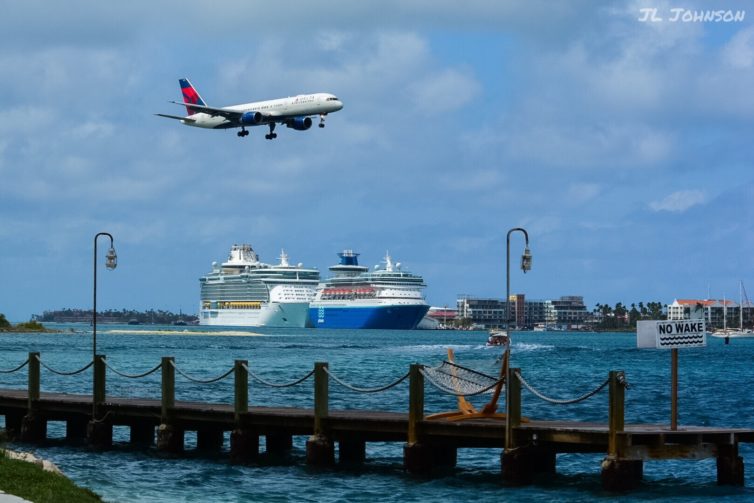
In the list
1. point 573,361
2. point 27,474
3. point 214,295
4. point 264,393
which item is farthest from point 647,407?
point 214,295

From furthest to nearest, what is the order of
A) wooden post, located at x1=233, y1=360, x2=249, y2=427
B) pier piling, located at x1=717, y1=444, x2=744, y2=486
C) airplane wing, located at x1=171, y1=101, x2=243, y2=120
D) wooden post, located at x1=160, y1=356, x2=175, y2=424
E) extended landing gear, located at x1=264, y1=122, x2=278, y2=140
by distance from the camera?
airplane wing, located at x1=171, y1=101, x2=243, y2=120 → extended landing gear, located at x1=264, y1=122, x2=278, y2=140 → wooden post, located at x1=160, y1=356, x2=175, y2=424 → wooden post, located at x1=233, y1=360, x2=249, y2=427 → pier piling, located at x1=717, y1=444, x2=744, y2=486

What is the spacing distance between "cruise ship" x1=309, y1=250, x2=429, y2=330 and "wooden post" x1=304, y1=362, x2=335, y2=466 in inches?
5336

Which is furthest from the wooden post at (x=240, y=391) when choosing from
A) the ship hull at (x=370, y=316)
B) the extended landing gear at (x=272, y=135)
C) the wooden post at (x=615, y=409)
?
the ship hull at (x=370, y=316)

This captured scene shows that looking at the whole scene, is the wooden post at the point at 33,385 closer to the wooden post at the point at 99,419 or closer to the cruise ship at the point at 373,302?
the wooden post at the point at 99,419

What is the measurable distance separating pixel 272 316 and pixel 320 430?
496 ft

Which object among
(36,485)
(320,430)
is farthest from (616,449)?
(36,485)

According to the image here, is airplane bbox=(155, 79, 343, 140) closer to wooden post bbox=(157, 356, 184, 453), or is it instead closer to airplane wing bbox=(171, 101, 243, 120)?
airplane wing bbox=(171, 101, 243, 120)

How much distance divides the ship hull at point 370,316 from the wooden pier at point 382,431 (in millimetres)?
130761

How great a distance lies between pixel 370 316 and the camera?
160m

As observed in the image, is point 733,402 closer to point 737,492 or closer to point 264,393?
point 264,393

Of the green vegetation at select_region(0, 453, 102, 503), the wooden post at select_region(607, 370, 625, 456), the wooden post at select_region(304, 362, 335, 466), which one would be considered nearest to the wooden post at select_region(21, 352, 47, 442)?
the wooden post at select_region(304, 362, 335, 466)

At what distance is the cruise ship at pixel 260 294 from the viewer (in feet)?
564

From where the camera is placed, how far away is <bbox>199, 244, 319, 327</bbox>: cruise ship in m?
172

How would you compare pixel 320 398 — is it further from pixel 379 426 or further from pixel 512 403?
pixel 512 403
